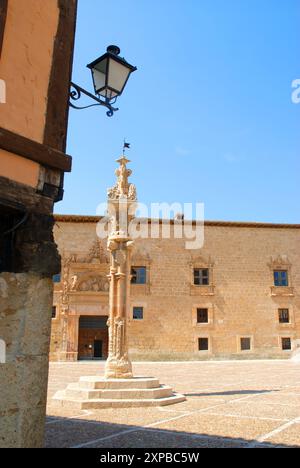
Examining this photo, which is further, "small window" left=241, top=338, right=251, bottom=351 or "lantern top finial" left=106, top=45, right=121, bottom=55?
"small window" left=241, top=338, right=251, bottom=351

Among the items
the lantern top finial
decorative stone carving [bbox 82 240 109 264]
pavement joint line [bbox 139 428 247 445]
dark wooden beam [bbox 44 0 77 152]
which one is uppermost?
decorative stone carving [bbox 82 240 109 264]

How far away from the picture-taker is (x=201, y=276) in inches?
910

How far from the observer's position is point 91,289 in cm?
2186

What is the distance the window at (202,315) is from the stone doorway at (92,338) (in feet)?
17.1

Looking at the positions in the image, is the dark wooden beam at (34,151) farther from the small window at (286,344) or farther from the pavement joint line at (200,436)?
the small window at (286,344)

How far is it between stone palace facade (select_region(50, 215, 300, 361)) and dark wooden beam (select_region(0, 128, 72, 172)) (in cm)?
1866

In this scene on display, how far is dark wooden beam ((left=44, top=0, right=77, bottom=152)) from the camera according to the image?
3.45 meters

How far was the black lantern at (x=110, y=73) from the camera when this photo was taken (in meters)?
3.99

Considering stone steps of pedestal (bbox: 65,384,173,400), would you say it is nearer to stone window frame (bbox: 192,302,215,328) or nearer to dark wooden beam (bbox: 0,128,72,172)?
dark wooden beam (bbox: 0,128,72,172)

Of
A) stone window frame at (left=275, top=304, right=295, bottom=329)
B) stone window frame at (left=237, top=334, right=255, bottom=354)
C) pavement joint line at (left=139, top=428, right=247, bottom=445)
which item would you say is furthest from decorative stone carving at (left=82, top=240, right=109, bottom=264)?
pavement joint line at (left=139, top=428, right=247, bottom=445)

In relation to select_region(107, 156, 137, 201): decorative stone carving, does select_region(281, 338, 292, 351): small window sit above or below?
below

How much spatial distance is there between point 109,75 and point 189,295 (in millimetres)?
19331

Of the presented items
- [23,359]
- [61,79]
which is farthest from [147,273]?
[23,359]

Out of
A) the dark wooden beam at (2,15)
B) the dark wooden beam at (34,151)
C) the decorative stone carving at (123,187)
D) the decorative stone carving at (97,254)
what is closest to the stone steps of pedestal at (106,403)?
the decorative stone carving at (123,187)
